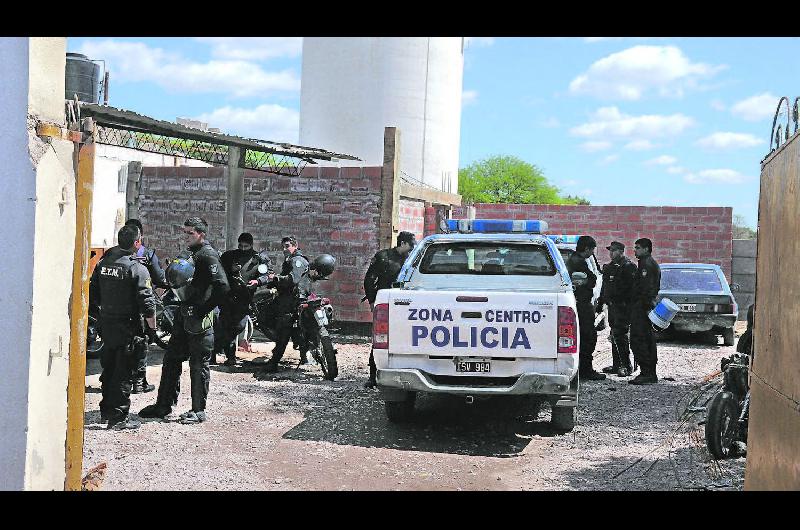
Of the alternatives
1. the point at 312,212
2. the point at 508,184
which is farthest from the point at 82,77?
the point at 508,184

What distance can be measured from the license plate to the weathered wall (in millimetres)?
2556

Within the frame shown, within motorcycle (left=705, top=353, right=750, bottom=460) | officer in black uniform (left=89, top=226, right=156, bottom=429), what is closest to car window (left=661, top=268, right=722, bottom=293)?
motorcycle (left=705, top=353, right=750, bottom=460)

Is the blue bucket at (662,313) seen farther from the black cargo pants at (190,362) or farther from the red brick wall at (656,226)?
the red brick wall at (656,226)

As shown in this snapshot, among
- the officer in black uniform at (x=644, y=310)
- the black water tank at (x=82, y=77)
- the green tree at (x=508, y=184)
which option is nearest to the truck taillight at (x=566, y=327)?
the officer in black uniform at (x=644, y=310)

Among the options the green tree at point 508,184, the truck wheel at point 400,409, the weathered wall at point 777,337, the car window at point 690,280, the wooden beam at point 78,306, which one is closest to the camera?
the weathered wall at point 777,337

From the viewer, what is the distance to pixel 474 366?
7.31 metres

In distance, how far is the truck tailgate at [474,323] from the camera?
23.5 feet

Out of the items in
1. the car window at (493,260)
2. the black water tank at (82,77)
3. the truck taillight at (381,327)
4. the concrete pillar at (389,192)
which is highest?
the black water tank at (82,77)

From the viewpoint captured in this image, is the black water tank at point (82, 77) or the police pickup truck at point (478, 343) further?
the black water tank at point (82, 77)

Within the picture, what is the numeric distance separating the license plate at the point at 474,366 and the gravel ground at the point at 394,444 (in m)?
0.73

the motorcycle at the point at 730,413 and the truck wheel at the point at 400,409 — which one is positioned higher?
the motorcycle at the point at 730,413

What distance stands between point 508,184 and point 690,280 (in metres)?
53.2

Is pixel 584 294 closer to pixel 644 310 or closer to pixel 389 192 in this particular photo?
pixel 644 310
